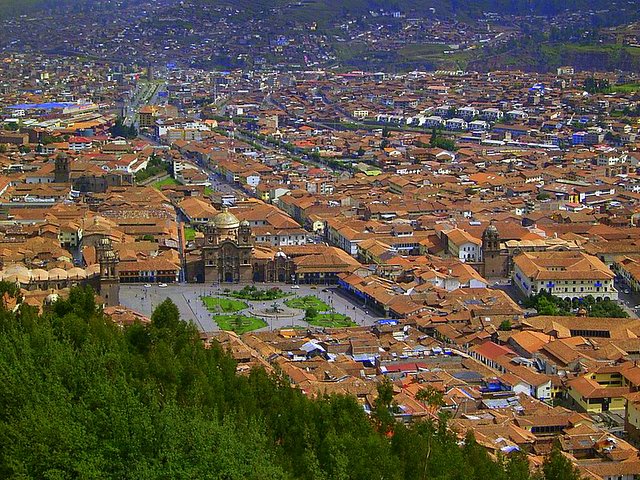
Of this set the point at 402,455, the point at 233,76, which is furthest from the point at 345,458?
the point at 233,76

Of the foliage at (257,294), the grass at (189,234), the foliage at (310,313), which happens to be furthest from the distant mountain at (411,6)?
the foliage at (310,313)

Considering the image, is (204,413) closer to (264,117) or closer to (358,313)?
(358,313)

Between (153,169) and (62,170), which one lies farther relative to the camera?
(153,169)

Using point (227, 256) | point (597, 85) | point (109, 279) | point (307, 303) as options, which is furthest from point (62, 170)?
point (597, 85)

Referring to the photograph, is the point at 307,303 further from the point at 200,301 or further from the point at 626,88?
the point at 626,88

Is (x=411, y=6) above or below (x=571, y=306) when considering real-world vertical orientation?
below

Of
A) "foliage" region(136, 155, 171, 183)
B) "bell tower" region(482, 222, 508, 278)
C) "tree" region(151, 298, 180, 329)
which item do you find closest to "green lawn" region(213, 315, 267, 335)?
"tree" region(151, 298, 180, 329)

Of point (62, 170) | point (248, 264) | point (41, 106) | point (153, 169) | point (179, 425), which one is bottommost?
point (41, 106)
